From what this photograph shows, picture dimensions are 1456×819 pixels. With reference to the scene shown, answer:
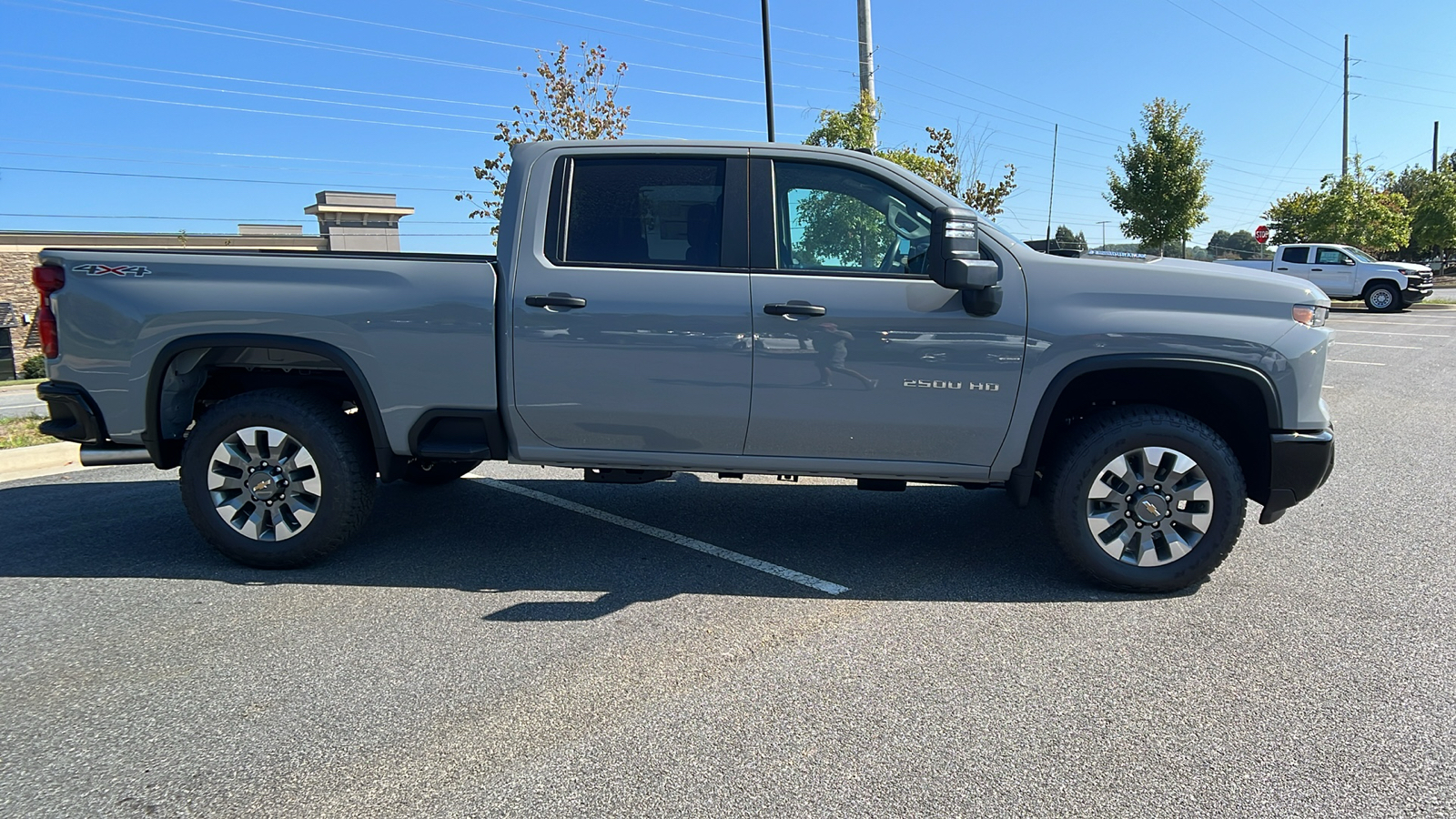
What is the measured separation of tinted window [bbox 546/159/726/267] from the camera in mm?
4504

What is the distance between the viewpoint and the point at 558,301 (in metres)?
4.39

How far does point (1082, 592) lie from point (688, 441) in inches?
78.3

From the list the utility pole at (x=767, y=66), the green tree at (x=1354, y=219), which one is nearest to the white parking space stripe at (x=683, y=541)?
the utility pole at (x=767, y=66)

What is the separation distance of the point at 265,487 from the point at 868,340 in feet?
9.82

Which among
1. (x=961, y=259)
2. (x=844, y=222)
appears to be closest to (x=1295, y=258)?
(x=844, y=222)

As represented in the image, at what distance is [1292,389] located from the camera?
4.26m

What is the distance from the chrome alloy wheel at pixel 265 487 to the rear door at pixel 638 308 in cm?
115

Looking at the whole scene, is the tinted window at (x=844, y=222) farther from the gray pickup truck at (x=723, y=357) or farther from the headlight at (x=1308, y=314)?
the headlight at (x=1308, y=314)

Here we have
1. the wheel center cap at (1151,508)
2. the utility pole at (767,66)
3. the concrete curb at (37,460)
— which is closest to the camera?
the wheel center cap at (1151,508)

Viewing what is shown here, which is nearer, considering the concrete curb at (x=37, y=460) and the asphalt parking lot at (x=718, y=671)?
the asphalt parking lot at (x=718, y=671)

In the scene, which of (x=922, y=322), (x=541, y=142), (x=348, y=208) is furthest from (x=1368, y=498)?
(x=348, y=208)

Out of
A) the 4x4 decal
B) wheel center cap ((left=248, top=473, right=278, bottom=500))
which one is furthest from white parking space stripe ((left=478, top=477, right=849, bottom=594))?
the 4x4 decal

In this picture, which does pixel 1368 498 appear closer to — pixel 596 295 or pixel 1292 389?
pixel 1292 389

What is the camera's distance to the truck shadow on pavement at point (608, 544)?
4.49m
